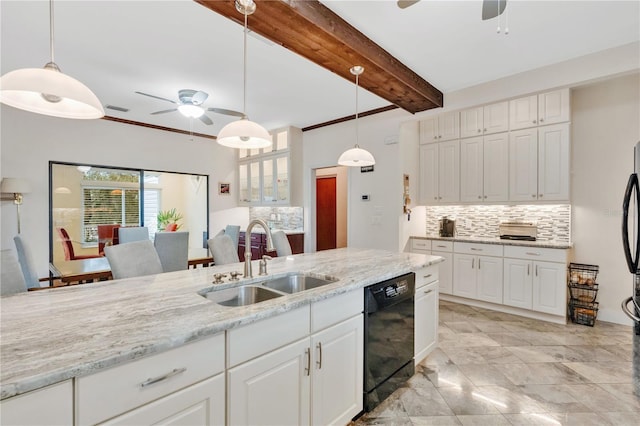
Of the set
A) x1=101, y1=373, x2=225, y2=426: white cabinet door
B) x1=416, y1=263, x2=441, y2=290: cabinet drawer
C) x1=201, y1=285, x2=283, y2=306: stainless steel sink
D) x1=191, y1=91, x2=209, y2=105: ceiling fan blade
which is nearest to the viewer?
x1=101, y1=373, x2=225, y2=426: white cabinet door

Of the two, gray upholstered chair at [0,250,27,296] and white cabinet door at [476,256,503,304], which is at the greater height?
gray upholstered chair at [0,250,27,296]

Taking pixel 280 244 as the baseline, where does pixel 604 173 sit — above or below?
above

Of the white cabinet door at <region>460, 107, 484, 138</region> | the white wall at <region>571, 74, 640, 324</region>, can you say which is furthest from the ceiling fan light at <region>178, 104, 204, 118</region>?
the white wall at <region>571, 74, 640, 324</region>

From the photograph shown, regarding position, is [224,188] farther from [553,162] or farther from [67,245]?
[553,162]

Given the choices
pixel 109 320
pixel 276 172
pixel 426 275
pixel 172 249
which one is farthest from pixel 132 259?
pixel 276 172

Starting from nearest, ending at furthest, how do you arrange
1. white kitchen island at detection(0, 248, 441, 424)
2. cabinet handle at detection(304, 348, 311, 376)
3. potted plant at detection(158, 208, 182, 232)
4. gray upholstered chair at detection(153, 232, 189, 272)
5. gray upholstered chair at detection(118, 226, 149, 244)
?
white kitchen island at detection(0, 248, 441, 424) → cabinet handle at detection(304, 348, 311, 376) → gray upholstered chair at detection(153, 232, 189, 272) → gray upholstered chair at detection(118, 226, 149, 244) → potted plant at detection(158, 208, 182, 232)

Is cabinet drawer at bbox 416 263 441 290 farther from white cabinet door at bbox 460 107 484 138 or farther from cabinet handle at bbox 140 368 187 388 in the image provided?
white cabinet door at bbox 460 107 484 138

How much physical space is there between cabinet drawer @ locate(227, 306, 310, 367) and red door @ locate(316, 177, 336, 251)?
5.14 metres

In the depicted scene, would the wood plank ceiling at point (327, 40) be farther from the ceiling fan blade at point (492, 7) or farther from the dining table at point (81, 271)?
the dining table at point (81, 271)

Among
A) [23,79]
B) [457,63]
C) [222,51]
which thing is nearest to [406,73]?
[457,63]

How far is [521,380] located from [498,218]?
101 inches

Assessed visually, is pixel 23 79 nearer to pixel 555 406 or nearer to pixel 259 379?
pixel 259 379

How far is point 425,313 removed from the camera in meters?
2.51

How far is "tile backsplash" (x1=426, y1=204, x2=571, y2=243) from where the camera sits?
12.5 feet
